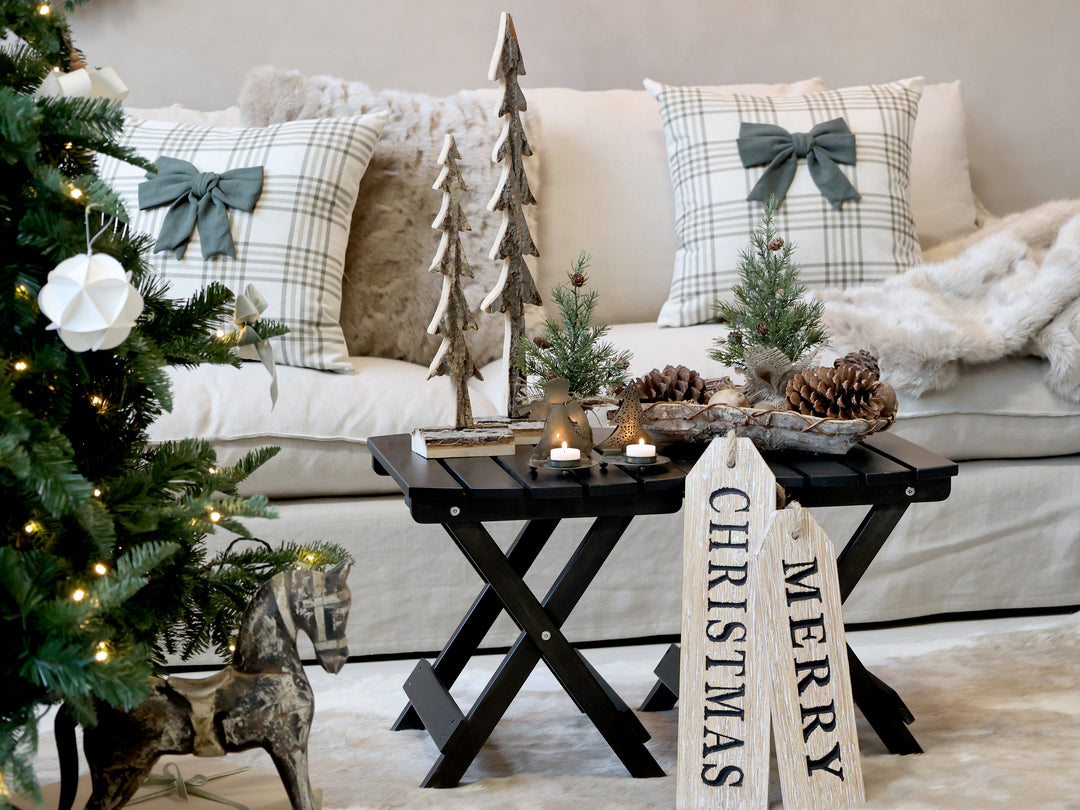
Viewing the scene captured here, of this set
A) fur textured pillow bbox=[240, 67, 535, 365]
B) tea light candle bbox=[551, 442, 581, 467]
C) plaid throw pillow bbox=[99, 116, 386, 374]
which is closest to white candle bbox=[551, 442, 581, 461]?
tea light candle bbox=[551, 442, 581, 467]

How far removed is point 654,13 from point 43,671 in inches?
93.0

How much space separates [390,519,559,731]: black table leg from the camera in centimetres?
151

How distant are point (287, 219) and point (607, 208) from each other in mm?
748

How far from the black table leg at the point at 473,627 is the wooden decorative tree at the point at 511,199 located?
0.24 m

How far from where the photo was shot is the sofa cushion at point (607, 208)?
2.40m

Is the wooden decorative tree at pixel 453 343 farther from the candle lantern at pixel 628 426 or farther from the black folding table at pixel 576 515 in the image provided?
the candle lantern at pixel 628 426

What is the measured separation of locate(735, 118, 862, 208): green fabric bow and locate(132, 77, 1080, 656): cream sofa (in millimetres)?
352

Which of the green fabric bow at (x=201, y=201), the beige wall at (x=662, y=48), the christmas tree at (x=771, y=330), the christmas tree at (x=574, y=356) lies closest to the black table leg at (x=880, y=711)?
the christmas tree at (x=771, y=330)

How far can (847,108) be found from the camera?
2369 millimetres

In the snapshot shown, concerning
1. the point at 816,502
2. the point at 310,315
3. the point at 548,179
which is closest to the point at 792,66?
the point at 548,179

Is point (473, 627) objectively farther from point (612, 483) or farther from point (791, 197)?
point (791, 197)

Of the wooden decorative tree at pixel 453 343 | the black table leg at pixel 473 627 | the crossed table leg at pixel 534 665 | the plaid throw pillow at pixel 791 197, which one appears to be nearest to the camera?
the crossed table leg at pixel 534 665

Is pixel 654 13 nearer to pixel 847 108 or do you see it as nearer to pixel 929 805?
pixel 847 108

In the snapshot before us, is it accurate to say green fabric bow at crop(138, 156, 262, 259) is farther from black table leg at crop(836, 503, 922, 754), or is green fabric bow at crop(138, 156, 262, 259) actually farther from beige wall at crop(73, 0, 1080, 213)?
black table leg at crop(836, 503, 922, 754)
